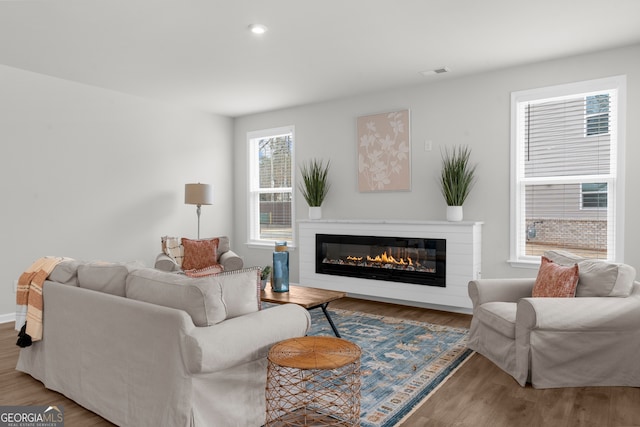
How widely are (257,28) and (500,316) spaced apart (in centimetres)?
293

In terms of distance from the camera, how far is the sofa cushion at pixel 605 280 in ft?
9.64

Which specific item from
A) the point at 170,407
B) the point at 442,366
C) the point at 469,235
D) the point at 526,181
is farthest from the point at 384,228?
the point at 170,407

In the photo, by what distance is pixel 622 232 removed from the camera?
13.1 feet

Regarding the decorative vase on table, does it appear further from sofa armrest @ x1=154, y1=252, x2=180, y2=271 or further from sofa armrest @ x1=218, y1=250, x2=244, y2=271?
sofa armrest @ x1=154, y1=252, x2=180, y2=271

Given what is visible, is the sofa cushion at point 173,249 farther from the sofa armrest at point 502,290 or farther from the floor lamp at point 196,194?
the sofa armrest at point 502,290

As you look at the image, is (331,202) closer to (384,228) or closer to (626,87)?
(384,228)

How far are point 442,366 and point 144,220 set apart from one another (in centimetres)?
433

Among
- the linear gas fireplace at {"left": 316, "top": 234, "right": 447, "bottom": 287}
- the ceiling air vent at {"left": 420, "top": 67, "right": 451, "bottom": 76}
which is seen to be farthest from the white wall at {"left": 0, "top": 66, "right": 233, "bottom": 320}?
the ceiling air vent at {"left": 420, "top": 67, "right": 451, "bottom": 76}

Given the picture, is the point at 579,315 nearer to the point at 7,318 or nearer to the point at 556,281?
the point at 556,281

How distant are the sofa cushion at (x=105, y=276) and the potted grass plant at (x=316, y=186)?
3.35m

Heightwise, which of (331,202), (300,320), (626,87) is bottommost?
(300,320)

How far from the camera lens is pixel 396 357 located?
338cm

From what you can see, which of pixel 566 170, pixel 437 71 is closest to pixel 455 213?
pixel 566 170

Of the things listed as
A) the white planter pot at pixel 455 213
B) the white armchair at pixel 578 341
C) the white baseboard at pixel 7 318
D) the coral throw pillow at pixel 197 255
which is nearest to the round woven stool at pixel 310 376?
the white armchair at pixel 578 341
